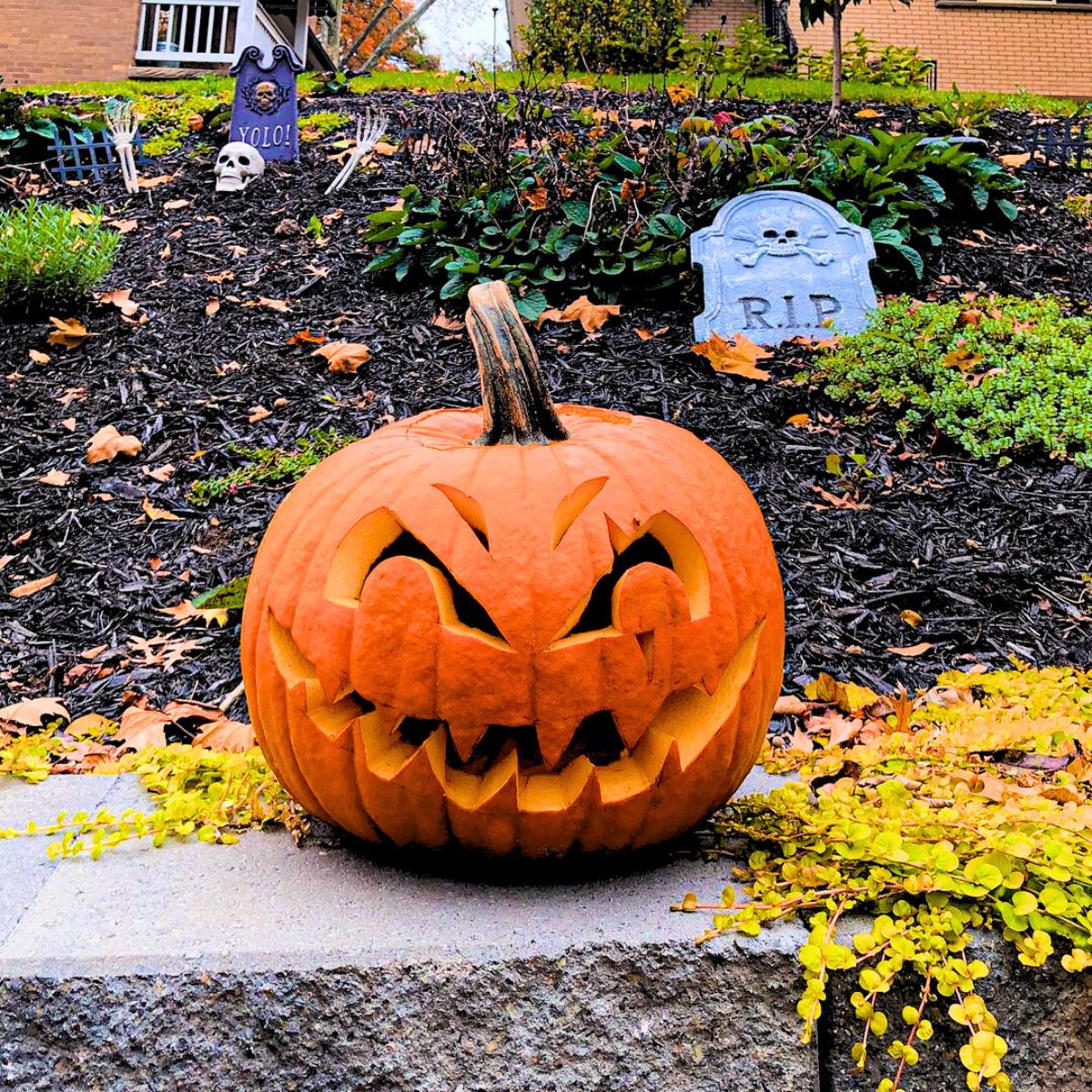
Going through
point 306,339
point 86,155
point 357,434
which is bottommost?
point 357,434

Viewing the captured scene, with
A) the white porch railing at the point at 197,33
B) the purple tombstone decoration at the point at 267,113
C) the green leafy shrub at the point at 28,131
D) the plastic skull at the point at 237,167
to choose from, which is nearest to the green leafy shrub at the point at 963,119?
the purple tombstone decoration at the point at 267,113

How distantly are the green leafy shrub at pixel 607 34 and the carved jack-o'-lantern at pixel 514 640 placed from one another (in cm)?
1318

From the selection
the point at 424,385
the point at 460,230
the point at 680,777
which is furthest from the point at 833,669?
the point at 460,230

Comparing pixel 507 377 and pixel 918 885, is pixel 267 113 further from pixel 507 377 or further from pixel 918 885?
pixel 918 885

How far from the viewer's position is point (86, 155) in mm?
7828

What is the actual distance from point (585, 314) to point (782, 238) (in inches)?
46.1

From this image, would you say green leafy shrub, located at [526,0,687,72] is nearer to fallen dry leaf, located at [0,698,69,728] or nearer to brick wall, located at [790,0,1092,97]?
brick wall, located at [790,0,1092,97]

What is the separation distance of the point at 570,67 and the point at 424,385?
1124 cm

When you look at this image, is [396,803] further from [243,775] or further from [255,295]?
[255,295]

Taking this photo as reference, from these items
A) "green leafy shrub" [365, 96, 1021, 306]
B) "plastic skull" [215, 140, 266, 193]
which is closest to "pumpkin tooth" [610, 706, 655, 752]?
"green leafy shrub" [365, 96, 1021, 306]

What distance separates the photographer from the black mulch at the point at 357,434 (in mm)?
3221

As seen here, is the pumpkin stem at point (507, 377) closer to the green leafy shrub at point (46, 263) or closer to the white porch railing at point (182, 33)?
the green leafy shrub at point (46, 263)

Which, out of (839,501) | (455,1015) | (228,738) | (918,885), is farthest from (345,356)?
(918,885)

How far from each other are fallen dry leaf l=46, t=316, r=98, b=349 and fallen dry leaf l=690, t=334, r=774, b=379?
10.8ft
